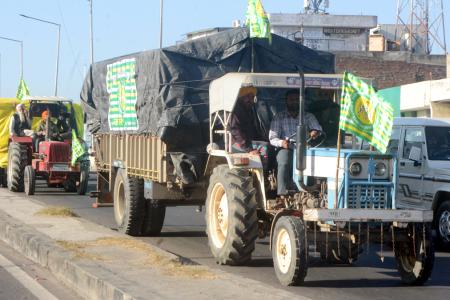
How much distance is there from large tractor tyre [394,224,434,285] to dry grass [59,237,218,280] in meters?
2.37

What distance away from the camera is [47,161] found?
77.3ft

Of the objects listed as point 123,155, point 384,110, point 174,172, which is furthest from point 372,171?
point 123,155

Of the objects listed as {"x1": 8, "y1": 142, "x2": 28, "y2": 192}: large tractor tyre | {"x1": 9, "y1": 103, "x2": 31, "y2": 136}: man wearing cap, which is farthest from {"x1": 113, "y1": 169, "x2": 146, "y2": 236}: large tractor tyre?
{"x1": 9, "y1": 103, "x2": 31, "y2": 136}: man wearing cap

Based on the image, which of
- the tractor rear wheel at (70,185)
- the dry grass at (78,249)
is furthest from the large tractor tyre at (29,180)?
the dry grass at (78,249)

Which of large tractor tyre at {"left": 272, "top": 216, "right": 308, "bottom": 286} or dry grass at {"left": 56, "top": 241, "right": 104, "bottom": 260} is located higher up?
large tractor tyre at {"left": 272, "top": 216, "right": 308, "bottom": 286}

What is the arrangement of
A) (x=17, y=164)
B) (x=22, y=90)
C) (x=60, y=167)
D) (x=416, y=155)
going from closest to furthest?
1. (x=416, y=155)
2. (x=60, y=167)
3. (x=17, y=164)
4. (x=22, y=90)

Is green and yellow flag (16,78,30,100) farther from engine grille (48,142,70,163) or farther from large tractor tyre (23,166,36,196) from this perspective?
large tractor tyre (23,166,36,196)

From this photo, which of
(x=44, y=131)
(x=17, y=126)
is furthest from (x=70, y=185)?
(x=17, y=126)

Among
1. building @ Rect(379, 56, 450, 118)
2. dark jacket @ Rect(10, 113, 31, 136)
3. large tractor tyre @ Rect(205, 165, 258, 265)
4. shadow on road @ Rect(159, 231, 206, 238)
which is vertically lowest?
shadow on road @ Rect(159, 231, 206, 238)

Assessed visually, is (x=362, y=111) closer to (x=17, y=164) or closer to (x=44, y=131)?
(x=17, y=164)

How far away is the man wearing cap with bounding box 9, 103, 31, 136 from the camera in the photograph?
24953 millimetres

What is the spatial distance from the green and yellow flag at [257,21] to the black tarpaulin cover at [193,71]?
13 centimetres

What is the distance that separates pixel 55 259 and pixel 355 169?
3865 millimetres

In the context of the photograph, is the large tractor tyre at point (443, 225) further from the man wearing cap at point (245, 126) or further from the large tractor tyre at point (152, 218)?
the large tractor tyre at point (152, 218)
